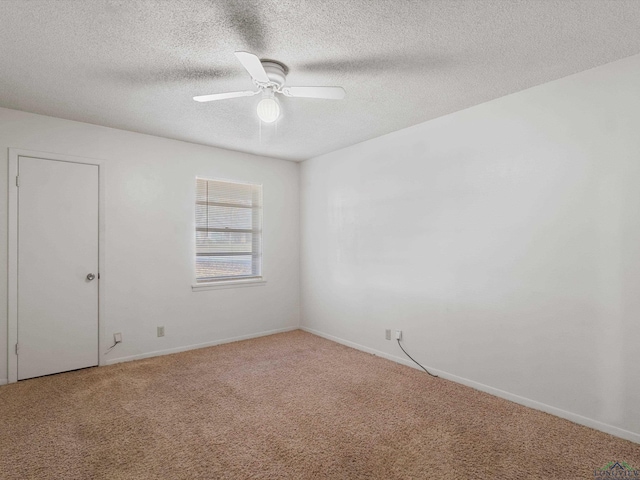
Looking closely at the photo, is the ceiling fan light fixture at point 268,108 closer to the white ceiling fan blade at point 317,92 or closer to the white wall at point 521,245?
the white ceiling fan blade at point 317,92

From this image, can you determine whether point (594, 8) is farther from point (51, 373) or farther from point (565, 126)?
point (51, 373)

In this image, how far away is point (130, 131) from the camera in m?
3.83

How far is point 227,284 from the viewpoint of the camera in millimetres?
4527

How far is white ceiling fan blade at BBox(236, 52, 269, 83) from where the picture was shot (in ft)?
5.95

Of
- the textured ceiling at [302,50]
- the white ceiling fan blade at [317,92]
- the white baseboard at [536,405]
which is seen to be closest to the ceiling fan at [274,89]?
the white ceiling fan blade at [317,92]

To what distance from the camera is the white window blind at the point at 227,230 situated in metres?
4.40

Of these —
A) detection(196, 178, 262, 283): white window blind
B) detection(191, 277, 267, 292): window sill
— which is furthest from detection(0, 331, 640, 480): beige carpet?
detection(196, 178, 262, 283): white window blind

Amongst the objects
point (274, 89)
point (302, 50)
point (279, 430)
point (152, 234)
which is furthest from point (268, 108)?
point (152, 234)

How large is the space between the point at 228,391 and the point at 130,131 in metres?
3.00

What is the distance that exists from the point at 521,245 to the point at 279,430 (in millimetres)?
2358

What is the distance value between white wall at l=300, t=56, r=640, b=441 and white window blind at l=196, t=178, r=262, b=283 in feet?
5.06

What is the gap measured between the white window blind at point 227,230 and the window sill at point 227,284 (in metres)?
0.08

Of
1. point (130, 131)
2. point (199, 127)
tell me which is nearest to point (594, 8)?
point (199, 127)

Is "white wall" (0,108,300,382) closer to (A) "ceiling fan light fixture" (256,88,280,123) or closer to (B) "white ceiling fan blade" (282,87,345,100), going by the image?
(A) "ceiling fan light fixture" (256,88,280,123)
